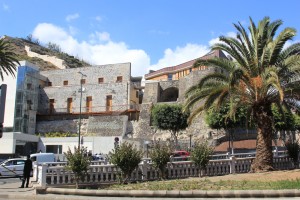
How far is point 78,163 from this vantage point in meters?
14.6

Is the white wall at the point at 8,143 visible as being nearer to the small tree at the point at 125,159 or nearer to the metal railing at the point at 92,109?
the metal railing at the point at 92,109

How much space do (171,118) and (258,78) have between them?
100 feet

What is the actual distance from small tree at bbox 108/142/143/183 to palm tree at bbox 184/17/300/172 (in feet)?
16.8

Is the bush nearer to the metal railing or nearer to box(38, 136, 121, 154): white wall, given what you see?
box(38, 136, 121, 154): white wall

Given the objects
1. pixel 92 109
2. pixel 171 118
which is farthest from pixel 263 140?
pixel 92 109

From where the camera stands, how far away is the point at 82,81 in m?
66.9

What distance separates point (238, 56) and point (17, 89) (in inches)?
1659

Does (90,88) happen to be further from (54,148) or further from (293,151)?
(293,151)

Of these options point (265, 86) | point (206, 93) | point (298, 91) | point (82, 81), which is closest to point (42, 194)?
point (206, 93)

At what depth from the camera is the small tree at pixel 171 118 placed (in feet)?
159

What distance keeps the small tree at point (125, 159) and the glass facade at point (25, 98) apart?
139 ft

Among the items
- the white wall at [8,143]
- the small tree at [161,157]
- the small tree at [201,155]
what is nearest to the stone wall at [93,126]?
the white wall at [8,143]

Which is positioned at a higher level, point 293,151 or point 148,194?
point 293,151

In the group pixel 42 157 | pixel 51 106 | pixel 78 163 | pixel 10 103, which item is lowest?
pixel 78 163
